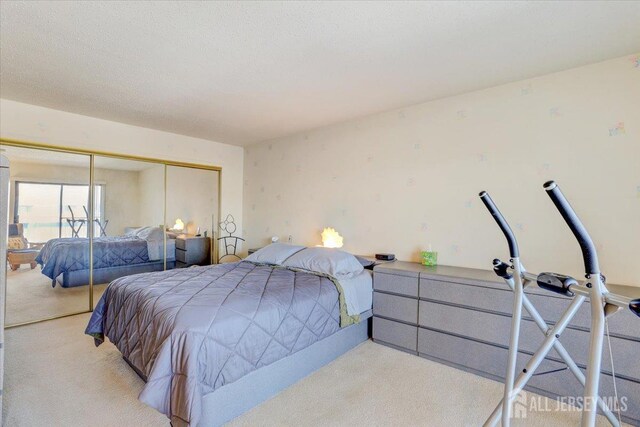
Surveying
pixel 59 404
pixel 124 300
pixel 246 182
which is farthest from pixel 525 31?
pixel 246 182

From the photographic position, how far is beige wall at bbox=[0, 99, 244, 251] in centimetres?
316

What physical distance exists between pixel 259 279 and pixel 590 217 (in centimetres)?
267

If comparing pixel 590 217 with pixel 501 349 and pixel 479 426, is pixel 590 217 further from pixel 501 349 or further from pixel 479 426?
pixel 479 426

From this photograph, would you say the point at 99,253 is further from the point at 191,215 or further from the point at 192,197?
the point at 192,197

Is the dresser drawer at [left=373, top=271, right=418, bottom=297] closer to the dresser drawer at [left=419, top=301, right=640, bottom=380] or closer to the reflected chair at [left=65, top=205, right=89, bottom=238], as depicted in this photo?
the dresser drawer at [left=419, top=301, right=640, bottom=380]

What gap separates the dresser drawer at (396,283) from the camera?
2.67m

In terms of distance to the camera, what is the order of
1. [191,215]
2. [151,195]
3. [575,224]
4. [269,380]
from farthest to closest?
[191,215]
[151,195]
[269,380]
[575,224]

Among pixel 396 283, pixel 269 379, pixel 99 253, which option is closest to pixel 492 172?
pixel 396 283

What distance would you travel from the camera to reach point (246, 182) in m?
5.18

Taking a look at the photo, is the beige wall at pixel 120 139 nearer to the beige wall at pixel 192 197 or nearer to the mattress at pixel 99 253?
the beige wall at pixel 192 197

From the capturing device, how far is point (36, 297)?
342cm

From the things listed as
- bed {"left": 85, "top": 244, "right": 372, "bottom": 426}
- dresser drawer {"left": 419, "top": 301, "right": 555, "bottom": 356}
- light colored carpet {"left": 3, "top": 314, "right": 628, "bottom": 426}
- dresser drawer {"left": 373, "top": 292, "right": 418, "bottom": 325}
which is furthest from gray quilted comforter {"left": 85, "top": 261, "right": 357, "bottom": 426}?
dresser drawer {"left": 419, "top": 301, "right": 555, "bottom": 356}

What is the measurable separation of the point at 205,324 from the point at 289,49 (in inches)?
73.5

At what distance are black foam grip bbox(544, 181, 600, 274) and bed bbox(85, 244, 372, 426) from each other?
1662 millimetres
